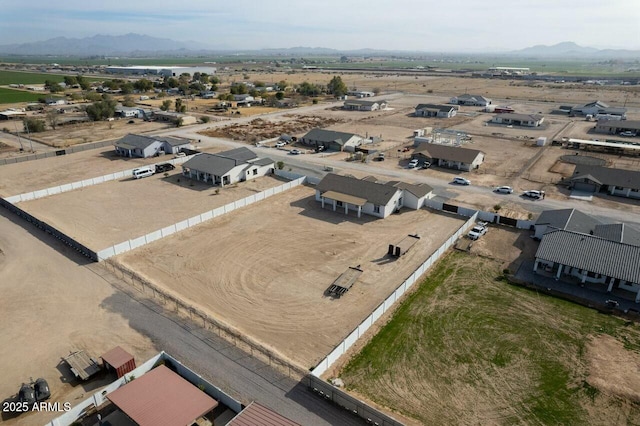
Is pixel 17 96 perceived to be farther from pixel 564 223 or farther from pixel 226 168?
pixel 564 223

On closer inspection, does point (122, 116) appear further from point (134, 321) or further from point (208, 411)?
point (208, 411)

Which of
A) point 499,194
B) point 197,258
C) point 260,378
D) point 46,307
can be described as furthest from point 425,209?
point 46,307

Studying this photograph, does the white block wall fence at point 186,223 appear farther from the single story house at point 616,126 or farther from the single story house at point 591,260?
the single story house at point 616,126

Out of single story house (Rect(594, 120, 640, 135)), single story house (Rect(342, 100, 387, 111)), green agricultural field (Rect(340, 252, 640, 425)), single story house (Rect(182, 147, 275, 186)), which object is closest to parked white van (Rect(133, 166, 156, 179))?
single story house (Rect(182, 147, 275, 186))

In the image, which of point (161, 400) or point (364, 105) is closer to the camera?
point (161, 400)

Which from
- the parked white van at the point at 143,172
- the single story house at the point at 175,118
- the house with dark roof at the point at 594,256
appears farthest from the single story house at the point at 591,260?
the single story house at the point at 175,118

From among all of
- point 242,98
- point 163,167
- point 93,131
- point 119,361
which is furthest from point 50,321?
point 242,98

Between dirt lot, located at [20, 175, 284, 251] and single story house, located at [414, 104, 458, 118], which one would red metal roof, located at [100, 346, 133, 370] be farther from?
single story house, located at [414, 104, 458, 118]
